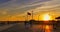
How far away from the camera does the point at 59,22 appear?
48031 millimetres

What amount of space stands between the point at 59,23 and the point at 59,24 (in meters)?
0.33

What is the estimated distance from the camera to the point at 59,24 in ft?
156

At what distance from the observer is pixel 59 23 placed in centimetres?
4741

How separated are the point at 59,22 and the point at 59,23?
0.70 metres

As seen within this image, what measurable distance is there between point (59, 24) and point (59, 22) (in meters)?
0.80
